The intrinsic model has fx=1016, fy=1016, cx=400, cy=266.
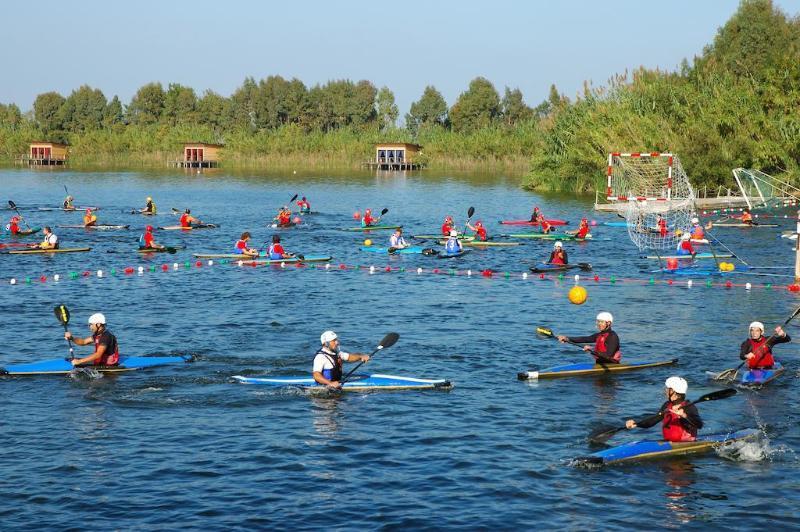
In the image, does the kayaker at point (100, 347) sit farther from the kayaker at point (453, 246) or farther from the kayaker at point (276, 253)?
the kayaker at point (453, 246)

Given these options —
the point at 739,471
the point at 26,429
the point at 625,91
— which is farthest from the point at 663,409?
the point at 625,91

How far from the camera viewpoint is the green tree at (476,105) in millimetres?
175375

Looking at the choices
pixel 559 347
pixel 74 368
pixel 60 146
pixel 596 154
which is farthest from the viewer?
pixel 60 146

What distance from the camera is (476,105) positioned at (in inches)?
6919

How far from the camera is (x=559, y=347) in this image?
96.0ft

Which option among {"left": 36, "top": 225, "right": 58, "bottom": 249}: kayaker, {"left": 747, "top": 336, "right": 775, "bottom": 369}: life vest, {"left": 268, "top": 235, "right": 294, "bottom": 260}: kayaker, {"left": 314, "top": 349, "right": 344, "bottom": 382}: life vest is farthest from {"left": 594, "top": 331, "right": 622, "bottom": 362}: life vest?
{"left": 36, "top": 225, "right": 58, "bottom": 249}: kayaker

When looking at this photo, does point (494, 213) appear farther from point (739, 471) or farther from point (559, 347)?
point (739, 471)

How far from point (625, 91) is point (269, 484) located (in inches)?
3031

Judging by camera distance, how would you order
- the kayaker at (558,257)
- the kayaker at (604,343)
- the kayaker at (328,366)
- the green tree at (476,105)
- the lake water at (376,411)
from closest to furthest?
the lake water at (376,411), the kayaker at (328,366), the kayaker at (604,343), the kayaker at (558,257), the green tree at (476,105)

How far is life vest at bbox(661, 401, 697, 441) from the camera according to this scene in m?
19.6

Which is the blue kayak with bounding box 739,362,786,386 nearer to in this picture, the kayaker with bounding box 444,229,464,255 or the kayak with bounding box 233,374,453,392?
the kayak with bounding box 233,374,453,392

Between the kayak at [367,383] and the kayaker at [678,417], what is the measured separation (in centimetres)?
614

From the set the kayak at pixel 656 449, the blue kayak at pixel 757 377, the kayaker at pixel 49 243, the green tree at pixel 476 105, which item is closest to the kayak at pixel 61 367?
the kayak at pixel 656 449

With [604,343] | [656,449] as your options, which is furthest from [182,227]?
[656,449]
